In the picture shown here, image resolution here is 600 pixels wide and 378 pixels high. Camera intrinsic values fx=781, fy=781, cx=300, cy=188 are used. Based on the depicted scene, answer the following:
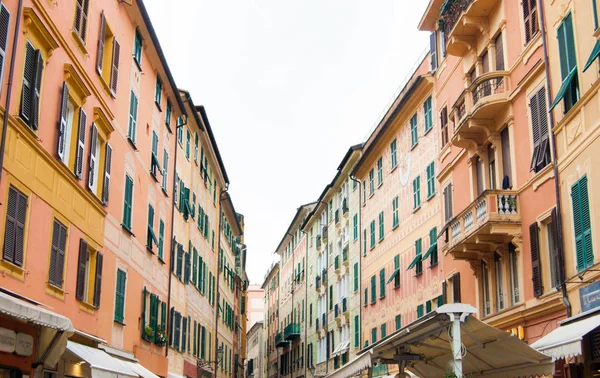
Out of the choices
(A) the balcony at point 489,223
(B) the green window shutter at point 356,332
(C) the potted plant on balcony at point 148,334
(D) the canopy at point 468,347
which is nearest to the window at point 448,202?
(A) the balcony at point 489,223

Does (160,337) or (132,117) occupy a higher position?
(132,117)

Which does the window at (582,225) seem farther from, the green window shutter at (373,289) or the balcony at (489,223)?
the green window shutter at (373,289)

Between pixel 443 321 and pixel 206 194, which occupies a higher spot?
pixel 206 194

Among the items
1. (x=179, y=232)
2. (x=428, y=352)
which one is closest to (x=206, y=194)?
(x=179, y=232)

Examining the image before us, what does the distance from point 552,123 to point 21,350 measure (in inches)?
485

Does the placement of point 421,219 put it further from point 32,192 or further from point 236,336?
point 236,336

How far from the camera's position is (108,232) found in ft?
67.9

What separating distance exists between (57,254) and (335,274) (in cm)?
3464

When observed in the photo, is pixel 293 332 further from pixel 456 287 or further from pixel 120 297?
pixel 120 297

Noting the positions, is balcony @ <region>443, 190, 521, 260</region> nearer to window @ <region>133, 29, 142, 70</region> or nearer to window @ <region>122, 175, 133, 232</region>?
window @ <region>122, 175, 133, 232</region>

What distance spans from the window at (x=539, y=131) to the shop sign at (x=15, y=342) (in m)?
12.1

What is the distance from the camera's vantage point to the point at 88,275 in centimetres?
1911

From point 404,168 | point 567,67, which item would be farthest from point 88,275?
point 404,168

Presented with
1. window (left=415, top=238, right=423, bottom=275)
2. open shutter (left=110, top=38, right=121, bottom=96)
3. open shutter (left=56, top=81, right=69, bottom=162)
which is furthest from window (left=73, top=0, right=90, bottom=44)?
window (left=415, top=238, right=423, bottom=275)
